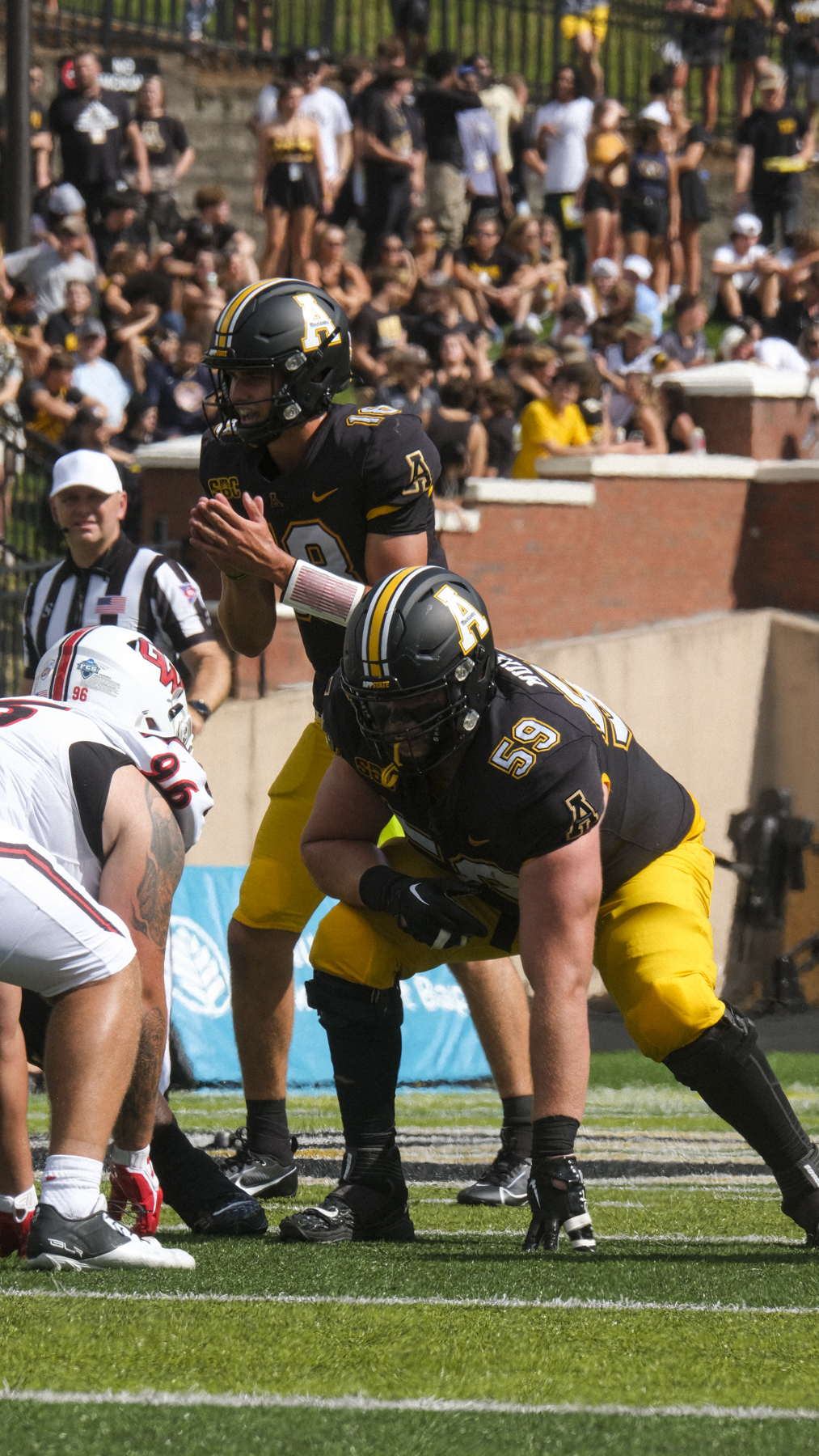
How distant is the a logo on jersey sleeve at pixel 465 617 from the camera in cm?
436

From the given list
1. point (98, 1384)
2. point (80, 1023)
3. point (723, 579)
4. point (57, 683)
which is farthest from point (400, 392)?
point (98, 1384)

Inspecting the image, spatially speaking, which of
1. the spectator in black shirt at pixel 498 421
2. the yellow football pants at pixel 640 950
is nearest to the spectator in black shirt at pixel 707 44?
the spectator in black shirt at pixel 498 421

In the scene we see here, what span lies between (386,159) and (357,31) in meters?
8.19

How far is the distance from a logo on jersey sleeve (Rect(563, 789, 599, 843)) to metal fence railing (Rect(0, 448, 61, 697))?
23.5 ft

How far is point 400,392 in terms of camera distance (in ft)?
40.4

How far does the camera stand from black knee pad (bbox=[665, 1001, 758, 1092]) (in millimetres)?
4504

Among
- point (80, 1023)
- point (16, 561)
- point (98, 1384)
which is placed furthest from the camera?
point (16, 561)

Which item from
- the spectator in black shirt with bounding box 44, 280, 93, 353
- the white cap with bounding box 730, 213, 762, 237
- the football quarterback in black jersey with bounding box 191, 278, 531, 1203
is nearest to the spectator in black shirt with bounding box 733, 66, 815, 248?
the white cap with bounding box 730, 213, 762, 237

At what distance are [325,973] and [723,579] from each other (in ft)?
35.6

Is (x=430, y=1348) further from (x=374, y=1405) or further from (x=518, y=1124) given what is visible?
(x=518, y=1124)

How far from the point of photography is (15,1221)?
14.8 ft

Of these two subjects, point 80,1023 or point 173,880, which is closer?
point 80,1023

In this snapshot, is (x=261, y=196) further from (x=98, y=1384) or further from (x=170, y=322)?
(x=98, y=1384)

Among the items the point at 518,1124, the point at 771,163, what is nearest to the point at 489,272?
the point at 771,163
